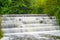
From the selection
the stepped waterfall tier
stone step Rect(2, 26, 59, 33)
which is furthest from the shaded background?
stone step Rect(2, 26, 59, 33)

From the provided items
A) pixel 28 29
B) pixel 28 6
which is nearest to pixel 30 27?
pixel 28 29

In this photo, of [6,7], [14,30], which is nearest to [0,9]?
[6,7]

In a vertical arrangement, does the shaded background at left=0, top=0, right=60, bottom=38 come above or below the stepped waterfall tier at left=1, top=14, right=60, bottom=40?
above

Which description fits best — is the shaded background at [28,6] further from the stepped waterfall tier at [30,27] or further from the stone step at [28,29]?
the stone step at [28,29]

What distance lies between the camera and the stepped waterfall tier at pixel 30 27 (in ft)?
9.63

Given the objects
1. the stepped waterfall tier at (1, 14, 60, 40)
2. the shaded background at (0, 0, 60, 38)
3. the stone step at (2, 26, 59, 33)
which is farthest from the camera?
the shaded background at (0, 0, 60, 38)

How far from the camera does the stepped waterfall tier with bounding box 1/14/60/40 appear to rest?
293 centimetres

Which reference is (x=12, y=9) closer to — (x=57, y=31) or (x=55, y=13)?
(x=55, y=13)

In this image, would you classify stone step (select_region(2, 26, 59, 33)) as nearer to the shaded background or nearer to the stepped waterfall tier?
the stepped waterfall tier

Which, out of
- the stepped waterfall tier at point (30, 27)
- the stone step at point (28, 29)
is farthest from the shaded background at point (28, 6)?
the stone step at point (28, 29)

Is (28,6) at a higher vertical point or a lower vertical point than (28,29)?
higher

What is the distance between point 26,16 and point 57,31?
2.14 feet

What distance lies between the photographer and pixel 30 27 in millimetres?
3234

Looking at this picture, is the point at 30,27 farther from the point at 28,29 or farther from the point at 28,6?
the point at 28,6
